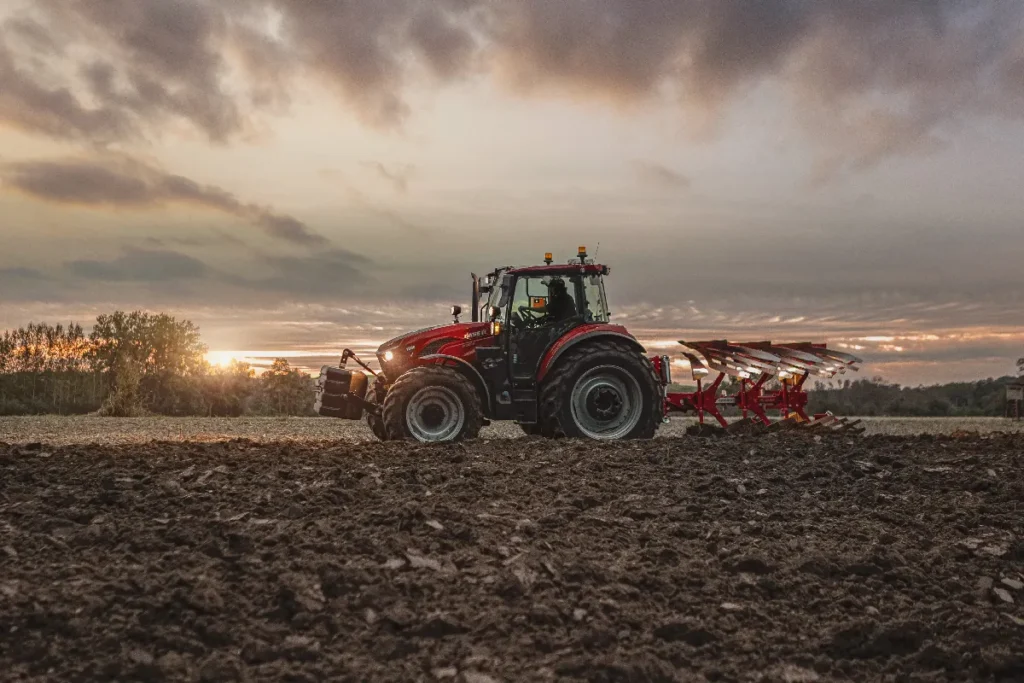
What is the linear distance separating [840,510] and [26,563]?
5722mm

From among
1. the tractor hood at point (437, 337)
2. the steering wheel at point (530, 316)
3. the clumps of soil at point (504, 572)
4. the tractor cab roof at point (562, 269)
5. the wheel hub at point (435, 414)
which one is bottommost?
the clumps of soil at point (504, 572)

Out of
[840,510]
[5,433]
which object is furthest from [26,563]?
[5,433]

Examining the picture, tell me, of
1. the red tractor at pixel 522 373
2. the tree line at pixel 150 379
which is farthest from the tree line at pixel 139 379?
the red tractor at pixel 522 373

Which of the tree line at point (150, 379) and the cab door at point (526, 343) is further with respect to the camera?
the tree line at point (150, 379)

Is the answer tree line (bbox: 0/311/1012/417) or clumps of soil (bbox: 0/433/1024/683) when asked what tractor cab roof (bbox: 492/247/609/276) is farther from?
tree line (bbox: 0/311/1012/417)

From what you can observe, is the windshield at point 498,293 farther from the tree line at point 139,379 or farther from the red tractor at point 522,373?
the tree line at point 139,379

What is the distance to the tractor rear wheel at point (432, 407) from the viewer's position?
10234 millimetres

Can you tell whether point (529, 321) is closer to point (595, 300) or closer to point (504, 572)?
point (595, 300)

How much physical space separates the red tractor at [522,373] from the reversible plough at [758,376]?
833mm

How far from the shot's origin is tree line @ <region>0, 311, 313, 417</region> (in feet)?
65.4

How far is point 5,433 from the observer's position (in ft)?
45.5

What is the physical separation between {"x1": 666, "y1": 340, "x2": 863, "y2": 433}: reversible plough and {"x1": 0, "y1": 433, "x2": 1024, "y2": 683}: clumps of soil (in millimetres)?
3833

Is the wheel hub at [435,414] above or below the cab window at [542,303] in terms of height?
below

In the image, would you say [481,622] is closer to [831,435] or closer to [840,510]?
[840,510]
